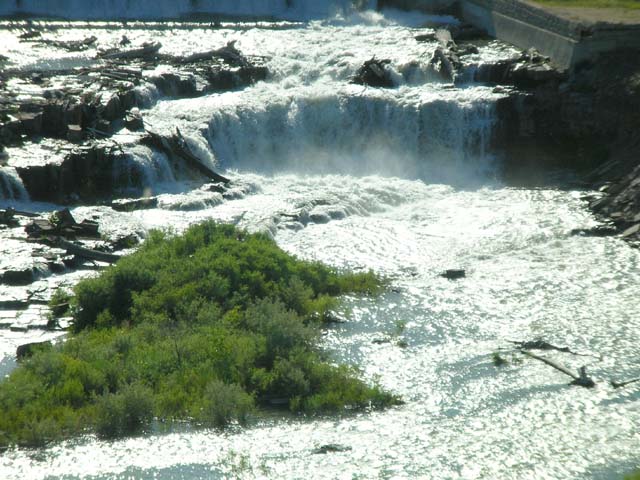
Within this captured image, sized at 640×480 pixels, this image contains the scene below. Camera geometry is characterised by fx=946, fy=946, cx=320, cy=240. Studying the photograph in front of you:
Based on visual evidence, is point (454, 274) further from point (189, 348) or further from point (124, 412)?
point (124, 412)

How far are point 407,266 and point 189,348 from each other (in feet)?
20.7

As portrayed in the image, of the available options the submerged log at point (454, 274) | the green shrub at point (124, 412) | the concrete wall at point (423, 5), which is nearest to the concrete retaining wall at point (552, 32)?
the concrete wall at point (423, 5)

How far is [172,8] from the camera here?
3984 centimetres

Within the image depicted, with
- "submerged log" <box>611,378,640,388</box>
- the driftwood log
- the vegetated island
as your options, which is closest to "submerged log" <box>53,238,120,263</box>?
the vegetated island

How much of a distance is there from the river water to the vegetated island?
0.41 meters

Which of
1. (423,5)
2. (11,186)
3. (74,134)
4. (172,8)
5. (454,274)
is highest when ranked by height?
(423,5)

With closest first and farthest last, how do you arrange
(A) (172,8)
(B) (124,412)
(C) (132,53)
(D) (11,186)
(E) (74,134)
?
(B) (124,412) → (D) (11,186) → (E) (74,134) → (C) (132,53) → (A) (172,8)

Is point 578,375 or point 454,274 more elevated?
point 578,375

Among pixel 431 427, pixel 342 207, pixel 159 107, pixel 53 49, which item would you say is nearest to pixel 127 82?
pixel 159 107

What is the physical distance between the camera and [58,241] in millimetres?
18125

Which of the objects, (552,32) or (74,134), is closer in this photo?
(74,134)

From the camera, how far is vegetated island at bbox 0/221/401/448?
1200 cm

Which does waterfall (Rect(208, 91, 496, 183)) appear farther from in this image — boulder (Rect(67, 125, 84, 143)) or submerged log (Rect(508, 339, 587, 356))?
submerged log (Rect(508, 339, 587, 356))

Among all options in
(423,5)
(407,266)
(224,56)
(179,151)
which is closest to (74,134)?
(179,151)
